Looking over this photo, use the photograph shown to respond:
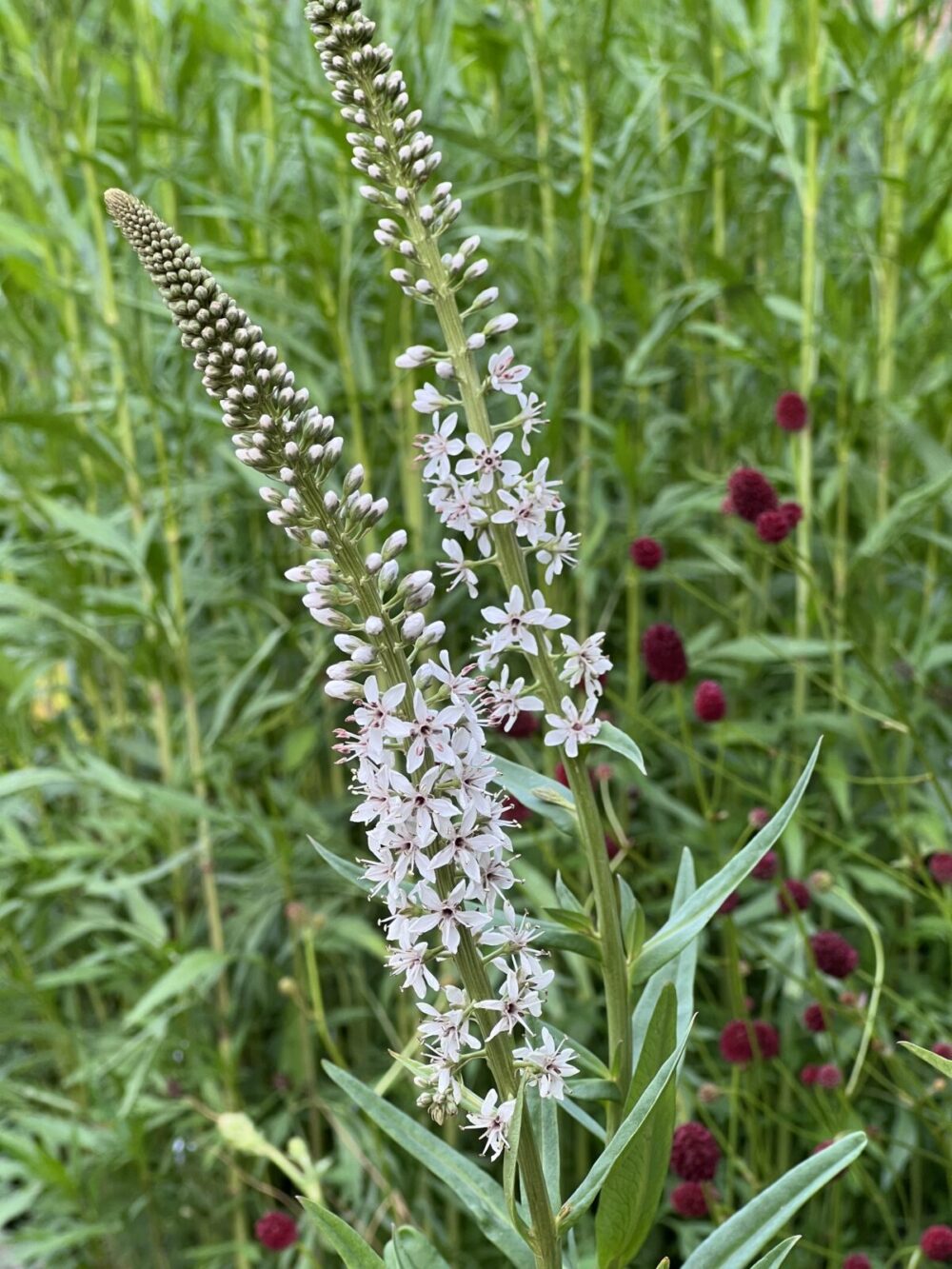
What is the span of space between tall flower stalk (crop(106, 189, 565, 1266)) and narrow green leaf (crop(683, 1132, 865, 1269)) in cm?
17

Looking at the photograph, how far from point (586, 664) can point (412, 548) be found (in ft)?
4.81

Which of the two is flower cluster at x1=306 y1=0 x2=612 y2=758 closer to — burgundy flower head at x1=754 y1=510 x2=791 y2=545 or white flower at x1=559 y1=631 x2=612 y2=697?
white flower at x1=559 y1=631 x2=612 y2=697

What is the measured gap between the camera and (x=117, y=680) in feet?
9.43

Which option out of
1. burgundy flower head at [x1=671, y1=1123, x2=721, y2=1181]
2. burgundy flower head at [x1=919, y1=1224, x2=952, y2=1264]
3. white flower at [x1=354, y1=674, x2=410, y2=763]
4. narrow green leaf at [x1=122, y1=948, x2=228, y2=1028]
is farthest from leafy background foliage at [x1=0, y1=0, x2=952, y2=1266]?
white flower at [x1=354, y1=674, x2=410, y2=763]

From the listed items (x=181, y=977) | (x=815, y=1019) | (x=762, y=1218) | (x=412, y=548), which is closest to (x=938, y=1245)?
(x=815, y=1019)

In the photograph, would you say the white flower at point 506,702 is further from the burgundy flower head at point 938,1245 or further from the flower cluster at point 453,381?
the burgundy flower head at point 938,1245

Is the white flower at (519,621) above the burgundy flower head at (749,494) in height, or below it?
above

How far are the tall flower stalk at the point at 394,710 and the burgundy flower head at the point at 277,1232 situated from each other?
0.98 metres

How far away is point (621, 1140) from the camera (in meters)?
0.97

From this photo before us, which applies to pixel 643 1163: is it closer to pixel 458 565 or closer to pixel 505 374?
pixel 458 565

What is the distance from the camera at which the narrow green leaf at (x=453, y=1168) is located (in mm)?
1083

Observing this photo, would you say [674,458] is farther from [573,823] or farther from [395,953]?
[395,953]

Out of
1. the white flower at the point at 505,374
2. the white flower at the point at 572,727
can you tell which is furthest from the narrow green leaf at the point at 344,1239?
the white flower at the point at 505,374

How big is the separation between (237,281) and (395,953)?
5.18 ft
